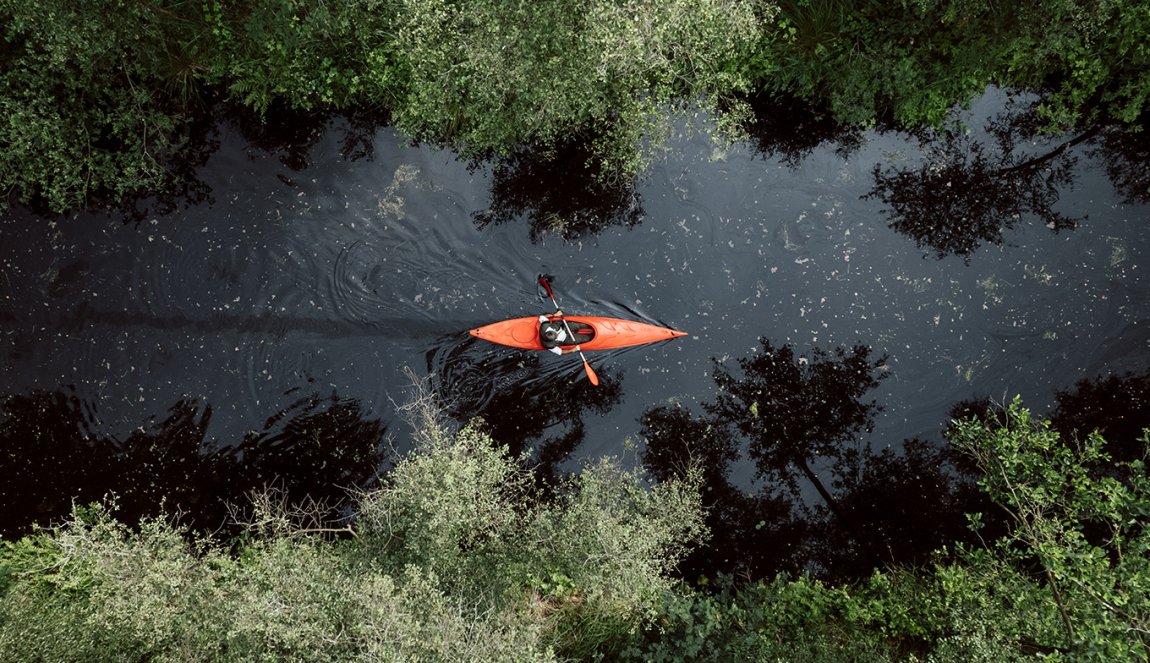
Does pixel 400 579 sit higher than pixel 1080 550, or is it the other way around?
pixel 1080 550

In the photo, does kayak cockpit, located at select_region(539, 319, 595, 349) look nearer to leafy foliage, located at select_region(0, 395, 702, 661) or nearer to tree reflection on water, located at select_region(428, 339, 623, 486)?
tree reflection on water, located at select_region(428, 339, 623, 486)

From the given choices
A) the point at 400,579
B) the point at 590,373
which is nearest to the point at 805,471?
the point at 590,373

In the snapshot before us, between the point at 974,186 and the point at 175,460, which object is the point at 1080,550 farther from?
the point at 175,460

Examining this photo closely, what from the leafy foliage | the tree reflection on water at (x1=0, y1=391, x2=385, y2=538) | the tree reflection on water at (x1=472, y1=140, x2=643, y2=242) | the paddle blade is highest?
the tree reflection on water at (x1=472, y1=140, x2=643, y2=242)

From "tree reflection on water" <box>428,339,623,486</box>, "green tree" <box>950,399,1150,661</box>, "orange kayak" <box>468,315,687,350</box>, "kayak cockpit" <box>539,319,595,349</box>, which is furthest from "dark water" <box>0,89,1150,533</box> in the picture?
"green tree" <box>950,399,1150,661</box>

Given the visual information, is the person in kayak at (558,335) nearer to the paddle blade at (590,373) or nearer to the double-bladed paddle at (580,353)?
the double-bladed paddle at (580,353)

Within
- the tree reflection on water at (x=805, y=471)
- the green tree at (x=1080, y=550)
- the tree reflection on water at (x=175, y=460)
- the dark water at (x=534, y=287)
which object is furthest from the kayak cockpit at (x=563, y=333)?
the green tree at (x=1080, y=550)

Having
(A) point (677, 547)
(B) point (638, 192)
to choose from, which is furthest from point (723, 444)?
(B) point (638, 192)
